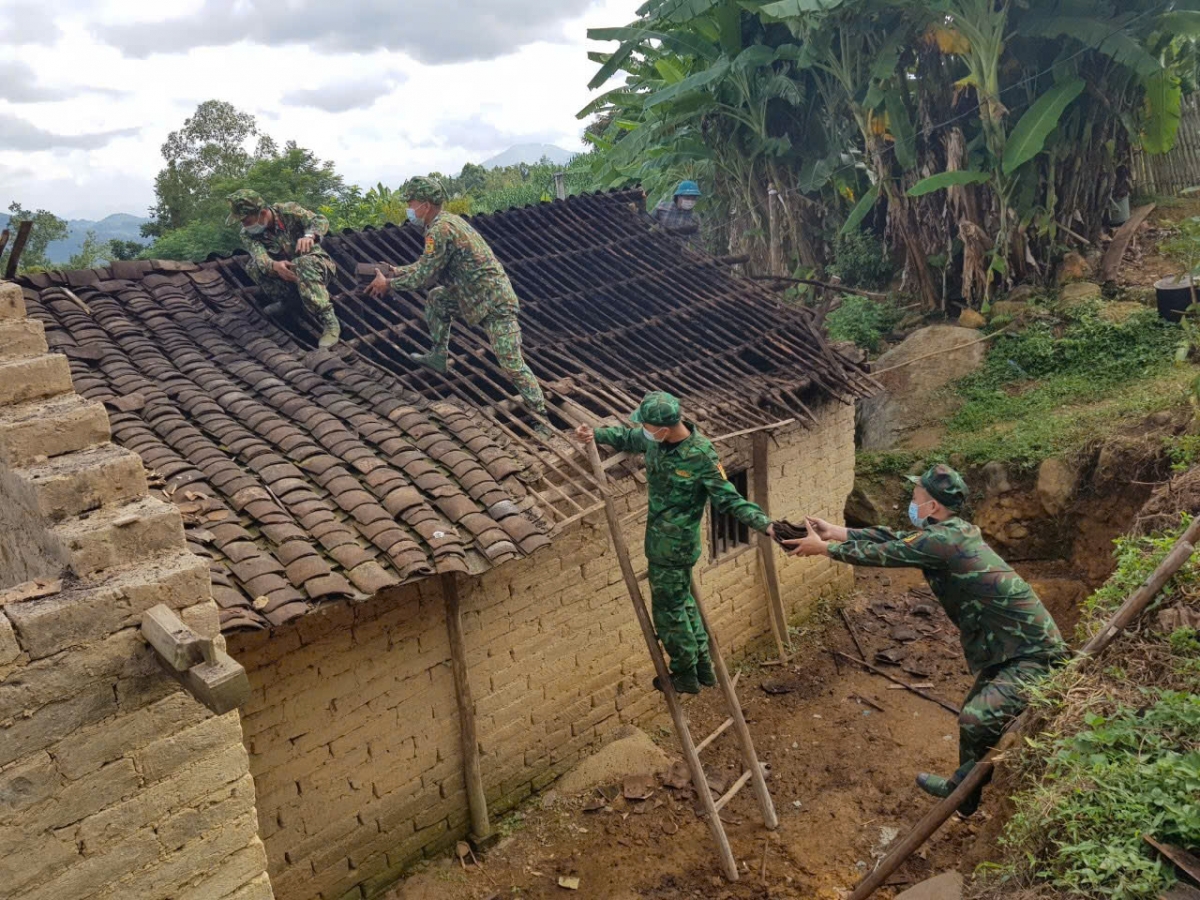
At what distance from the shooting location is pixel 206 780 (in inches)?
141

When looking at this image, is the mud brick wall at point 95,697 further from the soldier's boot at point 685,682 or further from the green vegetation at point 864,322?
the green vegetation at point 864,322

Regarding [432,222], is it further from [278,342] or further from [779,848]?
[779,848]

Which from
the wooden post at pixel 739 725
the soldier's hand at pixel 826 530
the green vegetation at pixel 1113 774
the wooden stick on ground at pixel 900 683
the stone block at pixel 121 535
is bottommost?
the wooden stick on ground at pixel 900 683

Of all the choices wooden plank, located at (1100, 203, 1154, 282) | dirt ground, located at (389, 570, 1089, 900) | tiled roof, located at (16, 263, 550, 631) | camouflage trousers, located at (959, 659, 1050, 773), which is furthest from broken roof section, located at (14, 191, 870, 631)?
wooden plank, located at (1100, 203, 1154, 282)

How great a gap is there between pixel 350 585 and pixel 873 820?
4713mm

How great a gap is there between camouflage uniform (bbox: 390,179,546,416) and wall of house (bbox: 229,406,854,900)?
57.7 inches

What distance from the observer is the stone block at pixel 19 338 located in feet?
12.3

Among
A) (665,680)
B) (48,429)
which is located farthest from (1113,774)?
(48,429)

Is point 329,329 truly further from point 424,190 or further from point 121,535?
point 121,535

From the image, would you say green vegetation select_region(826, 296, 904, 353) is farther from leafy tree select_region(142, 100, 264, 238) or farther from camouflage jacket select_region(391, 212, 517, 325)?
leafy tree select_region(142, 100, 264, 238)

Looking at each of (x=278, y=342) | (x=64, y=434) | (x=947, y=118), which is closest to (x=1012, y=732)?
(x=64, y=434)

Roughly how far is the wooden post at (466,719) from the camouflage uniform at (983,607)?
292 cm

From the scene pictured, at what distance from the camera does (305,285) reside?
742 cm

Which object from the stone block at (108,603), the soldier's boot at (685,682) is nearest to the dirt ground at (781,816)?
the soldier's boot at (685,682)
